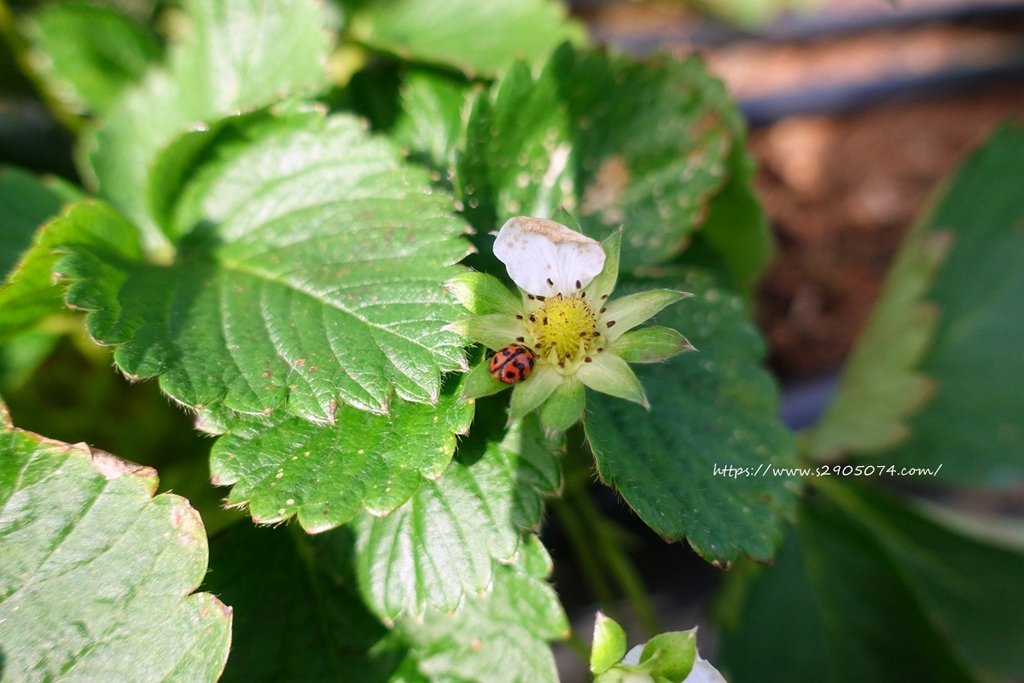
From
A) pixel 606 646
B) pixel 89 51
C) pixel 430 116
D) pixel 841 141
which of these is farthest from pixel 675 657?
pixel 841 141

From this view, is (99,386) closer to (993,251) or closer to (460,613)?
(460,613)

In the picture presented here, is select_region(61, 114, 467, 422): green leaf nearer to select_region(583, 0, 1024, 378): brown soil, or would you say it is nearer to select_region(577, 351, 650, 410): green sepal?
select_region(577, 351, 650, 410): green sepal

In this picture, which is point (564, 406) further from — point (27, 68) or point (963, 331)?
point (27, 68)

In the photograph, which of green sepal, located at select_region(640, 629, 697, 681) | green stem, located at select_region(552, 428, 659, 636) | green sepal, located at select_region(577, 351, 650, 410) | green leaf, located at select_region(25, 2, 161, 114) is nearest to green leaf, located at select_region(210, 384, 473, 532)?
green sepal, located at select_region(577, 351, 650, 410)

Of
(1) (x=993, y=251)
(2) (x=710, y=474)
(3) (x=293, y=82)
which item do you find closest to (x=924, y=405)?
(1) (x=993, y=251)

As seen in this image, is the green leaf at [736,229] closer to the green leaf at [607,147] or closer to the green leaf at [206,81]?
the green leaf at [607,147]

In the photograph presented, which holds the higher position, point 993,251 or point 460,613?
point 460,613
